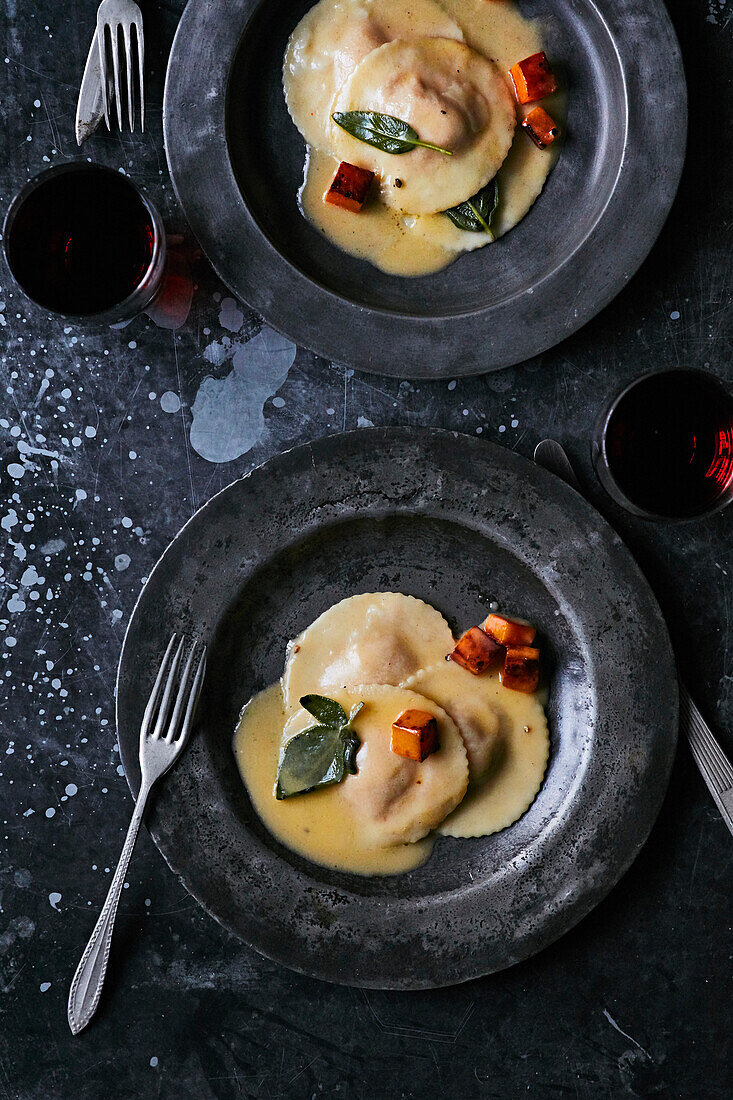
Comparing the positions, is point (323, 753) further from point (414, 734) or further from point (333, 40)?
point (333, 40)

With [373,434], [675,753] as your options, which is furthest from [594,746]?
[373,434]

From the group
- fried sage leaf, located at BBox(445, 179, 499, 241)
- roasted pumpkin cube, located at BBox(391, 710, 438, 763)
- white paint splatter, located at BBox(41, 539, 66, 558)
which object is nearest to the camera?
roasted pumpkin cube, located at BBox(391, 710, 438, 763)

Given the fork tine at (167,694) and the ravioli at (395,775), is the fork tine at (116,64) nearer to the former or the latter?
the fork tine at (167,694)

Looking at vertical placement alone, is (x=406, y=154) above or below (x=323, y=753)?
above

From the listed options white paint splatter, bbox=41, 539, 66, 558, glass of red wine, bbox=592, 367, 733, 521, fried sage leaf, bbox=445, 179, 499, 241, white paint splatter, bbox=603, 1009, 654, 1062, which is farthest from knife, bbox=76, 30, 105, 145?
white paint splatter, bbox=603, 1009, 654, 1062

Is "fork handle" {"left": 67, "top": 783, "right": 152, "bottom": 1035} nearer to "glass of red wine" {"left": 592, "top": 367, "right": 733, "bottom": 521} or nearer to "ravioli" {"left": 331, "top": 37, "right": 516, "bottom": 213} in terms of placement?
"glass of red wine" {"left": 592, "top": 367, "right": 733, "bottom": 521}

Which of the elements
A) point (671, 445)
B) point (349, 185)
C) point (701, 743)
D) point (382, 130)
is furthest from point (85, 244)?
point (701, 743)

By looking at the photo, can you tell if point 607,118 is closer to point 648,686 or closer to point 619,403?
point 619,403
